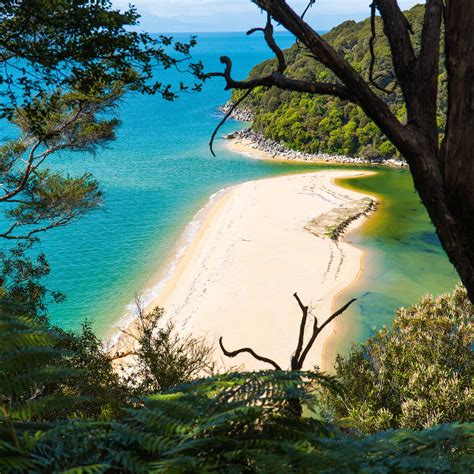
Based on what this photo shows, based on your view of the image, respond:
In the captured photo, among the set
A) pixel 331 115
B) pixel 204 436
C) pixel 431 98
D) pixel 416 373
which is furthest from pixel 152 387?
pixel 331 115

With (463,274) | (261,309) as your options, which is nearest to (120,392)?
(463,274)

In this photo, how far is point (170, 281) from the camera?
23266mm

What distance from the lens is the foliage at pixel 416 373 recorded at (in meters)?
9.12

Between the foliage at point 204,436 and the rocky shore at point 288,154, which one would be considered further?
the rocky shore at point 288,154

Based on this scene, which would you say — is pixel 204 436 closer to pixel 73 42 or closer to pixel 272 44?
pixel 272 44

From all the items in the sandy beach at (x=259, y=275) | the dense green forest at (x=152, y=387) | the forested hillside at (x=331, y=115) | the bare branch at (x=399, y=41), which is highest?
the forested hillside at (x=331, y=115)

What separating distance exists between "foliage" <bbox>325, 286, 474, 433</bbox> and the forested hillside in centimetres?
3349

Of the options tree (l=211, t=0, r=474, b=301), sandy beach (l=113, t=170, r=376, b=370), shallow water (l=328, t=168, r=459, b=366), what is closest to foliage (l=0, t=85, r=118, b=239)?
sandy beach (l=113, t=170, r=376, b=370)

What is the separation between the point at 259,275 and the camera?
74.3ft

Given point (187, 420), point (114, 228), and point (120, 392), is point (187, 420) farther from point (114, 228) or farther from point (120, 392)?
point (114, 228)

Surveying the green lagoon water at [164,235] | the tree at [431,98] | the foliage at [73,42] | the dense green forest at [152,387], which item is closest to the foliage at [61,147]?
the dense green forest at [152,387]

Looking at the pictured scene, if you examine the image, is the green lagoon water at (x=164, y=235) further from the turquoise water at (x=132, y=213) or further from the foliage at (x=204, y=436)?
the foliage at (x=204, y=436)

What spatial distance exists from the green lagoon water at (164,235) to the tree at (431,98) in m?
11.4

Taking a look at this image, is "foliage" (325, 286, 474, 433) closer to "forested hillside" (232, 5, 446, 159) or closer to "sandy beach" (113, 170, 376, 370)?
"sandy beach" (113, 170, 376, 370)
